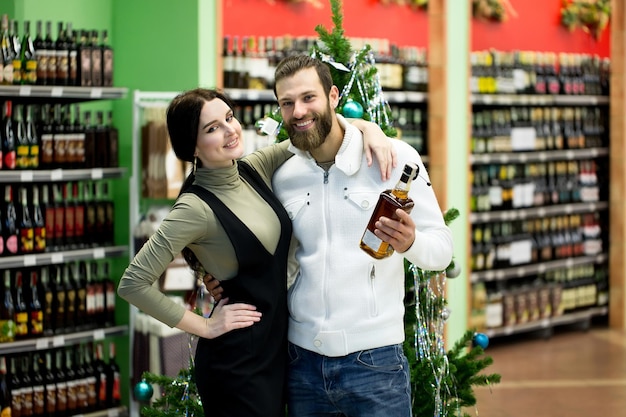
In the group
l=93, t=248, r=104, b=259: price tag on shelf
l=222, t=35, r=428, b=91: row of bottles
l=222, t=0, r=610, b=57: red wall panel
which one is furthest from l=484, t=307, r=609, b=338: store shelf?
l=93, t=248, r=104, b=259: price tag on shelf

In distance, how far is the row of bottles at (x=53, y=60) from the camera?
17.6 feet

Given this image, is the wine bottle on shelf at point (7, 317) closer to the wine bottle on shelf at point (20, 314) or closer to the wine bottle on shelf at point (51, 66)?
the wine bottle on shelf at point (20, 314)

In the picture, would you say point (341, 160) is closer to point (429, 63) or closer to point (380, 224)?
point (380, 224)

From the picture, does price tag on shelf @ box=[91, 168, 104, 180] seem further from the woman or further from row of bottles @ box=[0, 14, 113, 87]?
the woman

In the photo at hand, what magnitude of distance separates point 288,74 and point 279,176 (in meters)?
0.33

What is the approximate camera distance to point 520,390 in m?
6.53

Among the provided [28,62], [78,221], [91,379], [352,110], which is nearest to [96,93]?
[28,62]

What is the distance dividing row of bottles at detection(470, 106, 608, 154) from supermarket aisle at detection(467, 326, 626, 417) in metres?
1.61

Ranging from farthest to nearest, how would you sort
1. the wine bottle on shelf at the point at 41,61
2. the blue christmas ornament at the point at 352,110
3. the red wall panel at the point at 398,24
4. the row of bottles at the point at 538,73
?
the row of bottles at the point at 538,73 < the red wall panel at the point at 398,24 < the wine bottle on shelf at the point at 41,61 < the blue christmas ornament at the point at 352,110

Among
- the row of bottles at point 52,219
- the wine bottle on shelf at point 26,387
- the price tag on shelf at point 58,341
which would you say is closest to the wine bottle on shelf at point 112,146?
the row of bottles at point 52,219

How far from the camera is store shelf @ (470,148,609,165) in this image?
7.71m

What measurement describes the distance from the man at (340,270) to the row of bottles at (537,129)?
16.8 ft

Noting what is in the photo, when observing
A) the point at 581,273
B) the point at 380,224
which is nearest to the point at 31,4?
the point at 380,224

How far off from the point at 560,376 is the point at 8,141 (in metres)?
4.02
